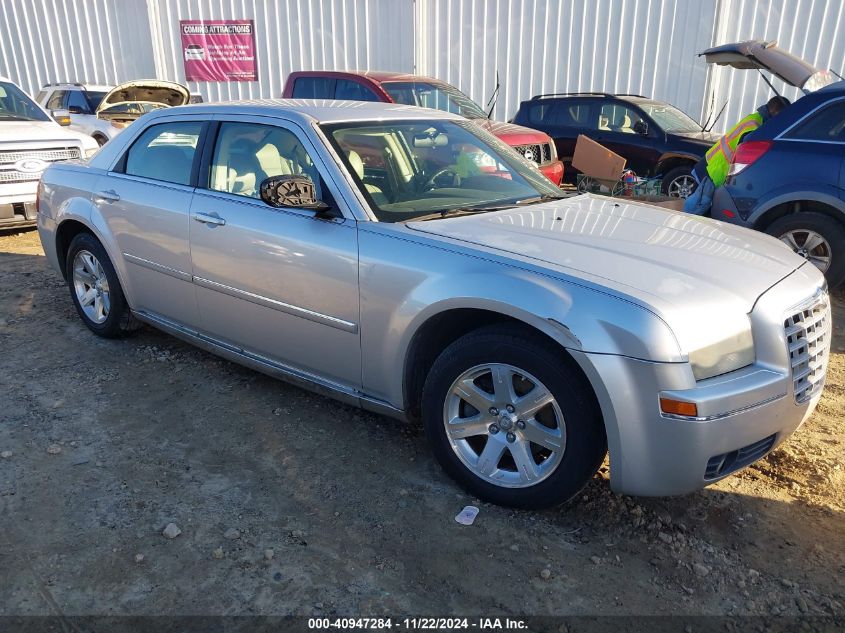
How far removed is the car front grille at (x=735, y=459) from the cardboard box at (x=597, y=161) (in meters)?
6.47

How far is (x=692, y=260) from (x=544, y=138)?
269 inches

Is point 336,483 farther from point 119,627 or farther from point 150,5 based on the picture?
point 150,5

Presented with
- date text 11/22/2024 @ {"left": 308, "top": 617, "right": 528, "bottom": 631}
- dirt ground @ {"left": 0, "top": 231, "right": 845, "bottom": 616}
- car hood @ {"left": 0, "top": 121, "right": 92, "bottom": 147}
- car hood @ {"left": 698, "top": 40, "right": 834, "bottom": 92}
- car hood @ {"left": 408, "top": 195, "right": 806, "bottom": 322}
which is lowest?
dirt ground @ {"left": 0, "top": 231, "right": 845, "bottom": 616}

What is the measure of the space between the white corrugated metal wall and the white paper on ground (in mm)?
13114

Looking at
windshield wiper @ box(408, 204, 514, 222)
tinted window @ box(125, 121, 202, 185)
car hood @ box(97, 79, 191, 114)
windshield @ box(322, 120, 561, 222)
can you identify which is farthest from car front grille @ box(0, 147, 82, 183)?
windshield wiper @ box(408, 204, 514, 222)

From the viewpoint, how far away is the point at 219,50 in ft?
53.1

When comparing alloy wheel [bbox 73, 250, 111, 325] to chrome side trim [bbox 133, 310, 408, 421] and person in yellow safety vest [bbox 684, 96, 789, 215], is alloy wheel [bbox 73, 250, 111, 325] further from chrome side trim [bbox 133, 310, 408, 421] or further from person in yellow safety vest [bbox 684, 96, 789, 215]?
person in yellow safety vest [bbox 684, 96, 789, 215]

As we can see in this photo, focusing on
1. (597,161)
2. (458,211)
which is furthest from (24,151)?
(597,161)

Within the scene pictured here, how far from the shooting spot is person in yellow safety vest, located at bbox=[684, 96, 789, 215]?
21.6 ft

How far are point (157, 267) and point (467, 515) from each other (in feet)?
8.18

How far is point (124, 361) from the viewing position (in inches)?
179

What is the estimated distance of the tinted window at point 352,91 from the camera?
9444 millimetres

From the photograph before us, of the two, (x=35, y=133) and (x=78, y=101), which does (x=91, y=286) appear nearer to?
(x=35, y=133)

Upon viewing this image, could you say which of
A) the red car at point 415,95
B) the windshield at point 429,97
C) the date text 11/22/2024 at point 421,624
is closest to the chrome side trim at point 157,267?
the date text 11/22/2024 at point 421,624
